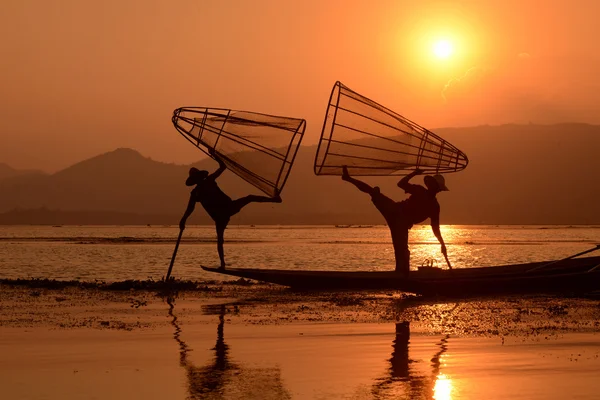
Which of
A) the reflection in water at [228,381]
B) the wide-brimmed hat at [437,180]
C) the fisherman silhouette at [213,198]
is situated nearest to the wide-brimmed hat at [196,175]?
the fisherman silhouette at [213,198]

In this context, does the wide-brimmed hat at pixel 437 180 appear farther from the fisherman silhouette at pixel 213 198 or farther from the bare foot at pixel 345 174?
the fisherman silhouette at pixel 213 198

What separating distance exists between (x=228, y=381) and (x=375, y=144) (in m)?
14.7

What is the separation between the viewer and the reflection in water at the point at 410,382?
10633 mm

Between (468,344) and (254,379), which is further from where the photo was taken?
(468,344)

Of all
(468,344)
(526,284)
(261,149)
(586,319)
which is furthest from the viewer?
(261,149)

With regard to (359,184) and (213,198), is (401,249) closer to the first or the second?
(359,184)

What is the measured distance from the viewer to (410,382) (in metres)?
11.4

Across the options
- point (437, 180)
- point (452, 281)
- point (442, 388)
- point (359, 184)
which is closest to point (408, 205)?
point (437, 180)

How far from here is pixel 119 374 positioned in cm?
1229

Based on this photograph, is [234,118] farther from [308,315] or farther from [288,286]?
[308,315]

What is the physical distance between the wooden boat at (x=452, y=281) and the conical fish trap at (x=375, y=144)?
9.89 feet

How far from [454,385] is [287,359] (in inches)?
122

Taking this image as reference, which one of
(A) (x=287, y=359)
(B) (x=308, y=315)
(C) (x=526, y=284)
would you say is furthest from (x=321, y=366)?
(C) (x=526, y=284)

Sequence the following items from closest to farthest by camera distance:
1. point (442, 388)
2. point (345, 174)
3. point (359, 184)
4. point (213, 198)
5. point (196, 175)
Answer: point (442, 388)
point (359, 184)
point (345, 174)
point (196, 175)
point (213, 198)
